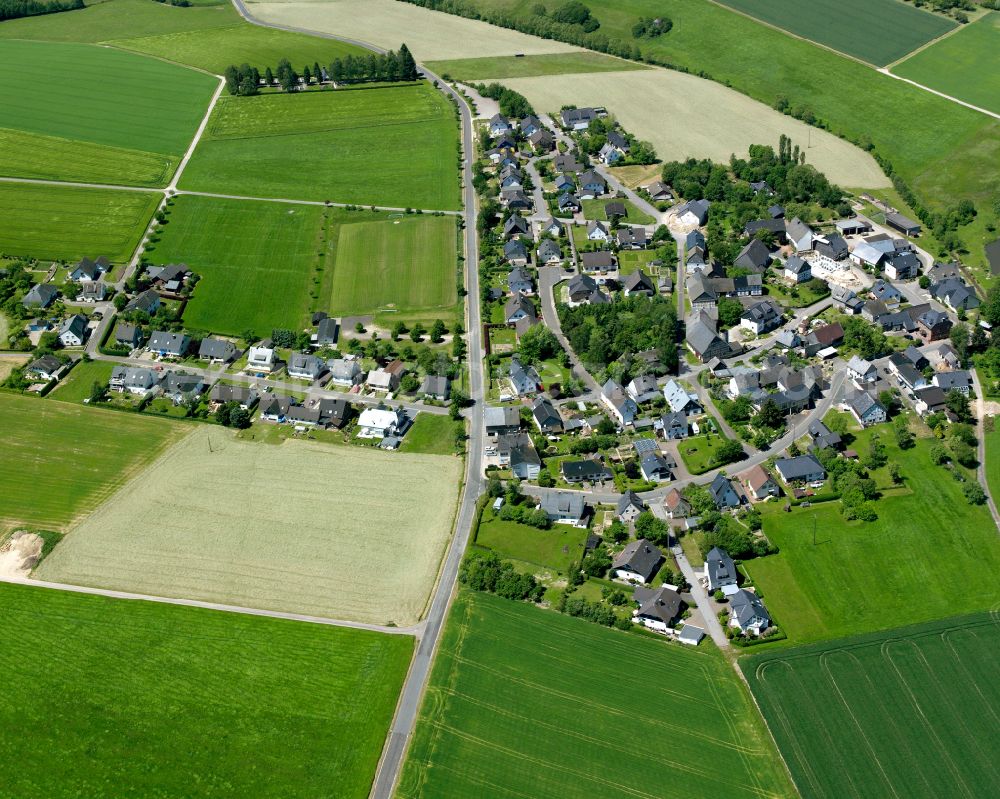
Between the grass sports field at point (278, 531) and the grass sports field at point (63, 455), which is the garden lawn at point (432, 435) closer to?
the grass sports field at point (278, 531)

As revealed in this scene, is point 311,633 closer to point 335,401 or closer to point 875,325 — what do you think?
point 335,401

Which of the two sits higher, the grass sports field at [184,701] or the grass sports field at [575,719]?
the grass sports field at [575,719]

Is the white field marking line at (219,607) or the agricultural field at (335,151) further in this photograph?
the agricultural field at (335,151)

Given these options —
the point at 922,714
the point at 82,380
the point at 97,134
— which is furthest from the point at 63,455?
the point at 97,134

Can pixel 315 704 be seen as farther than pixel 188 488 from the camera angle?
No

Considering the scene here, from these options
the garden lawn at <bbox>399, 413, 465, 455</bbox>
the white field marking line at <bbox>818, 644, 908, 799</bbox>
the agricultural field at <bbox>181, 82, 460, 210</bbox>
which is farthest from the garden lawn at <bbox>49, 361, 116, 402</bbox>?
the white field marking line at <bbox>818, 644, 908, 799</bbox>

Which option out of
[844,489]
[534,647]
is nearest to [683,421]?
[844,489]

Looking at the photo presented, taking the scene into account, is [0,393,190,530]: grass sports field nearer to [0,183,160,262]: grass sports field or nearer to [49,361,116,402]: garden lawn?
[49,361,116,402]: garden lawn

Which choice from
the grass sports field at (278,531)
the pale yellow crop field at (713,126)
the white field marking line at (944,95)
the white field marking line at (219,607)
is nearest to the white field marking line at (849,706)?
the white field marking line at (219,607)
